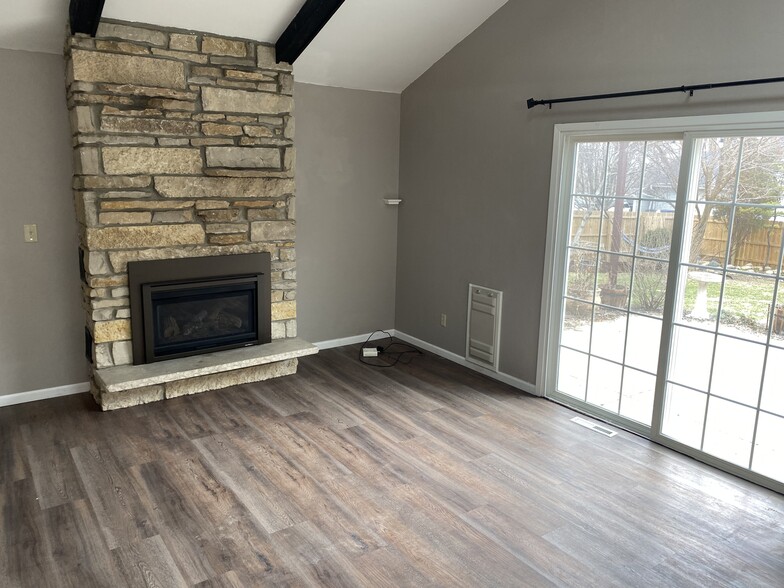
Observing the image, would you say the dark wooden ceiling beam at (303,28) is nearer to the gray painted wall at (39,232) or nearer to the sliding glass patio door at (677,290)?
the gray painted wall at (39,232)

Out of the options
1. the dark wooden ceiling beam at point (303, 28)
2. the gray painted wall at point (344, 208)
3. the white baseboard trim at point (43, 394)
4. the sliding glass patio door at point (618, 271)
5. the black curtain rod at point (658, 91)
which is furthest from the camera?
the gray painted wall at point (344, 208)

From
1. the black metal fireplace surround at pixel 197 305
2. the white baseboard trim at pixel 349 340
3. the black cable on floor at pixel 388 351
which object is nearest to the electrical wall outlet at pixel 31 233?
the black metal fireplace surround at pixel 197 305

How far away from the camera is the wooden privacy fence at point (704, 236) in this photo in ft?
10.0

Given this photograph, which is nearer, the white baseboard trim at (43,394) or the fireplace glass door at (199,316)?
the white baseboard trim at (43,394)

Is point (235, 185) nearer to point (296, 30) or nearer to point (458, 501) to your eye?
point (296, 30)

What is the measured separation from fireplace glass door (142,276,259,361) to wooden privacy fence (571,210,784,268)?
7.91 feet

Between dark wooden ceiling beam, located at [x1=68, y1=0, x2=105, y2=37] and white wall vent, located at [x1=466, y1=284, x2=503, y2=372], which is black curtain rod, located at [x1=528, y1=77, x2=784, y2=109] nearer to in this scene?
white wall vent, located at [x1=466, y1=284, x2=503, y2=372]

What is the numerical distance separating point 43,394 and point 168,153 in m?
1.90

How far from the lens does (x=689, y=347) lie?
3.47m

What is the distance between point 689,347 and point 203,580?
2.84 m

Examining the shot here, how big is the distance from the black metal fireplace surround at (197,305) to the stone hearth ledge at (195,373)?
3.5 inches

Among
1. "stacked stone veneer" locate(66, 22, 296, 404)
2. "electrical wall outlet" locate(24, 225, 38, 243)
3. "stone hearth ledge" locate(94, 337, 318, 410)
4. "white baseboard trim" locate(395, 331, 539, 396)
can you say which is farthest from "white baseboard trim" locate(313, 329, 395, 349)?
"electrical wall outlet" locate(24, 225, 38, 243)

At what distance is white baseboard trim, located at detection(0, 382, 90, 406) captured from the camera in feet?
13.3

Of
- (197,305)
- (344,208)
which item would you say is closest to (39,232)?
(197,305)
